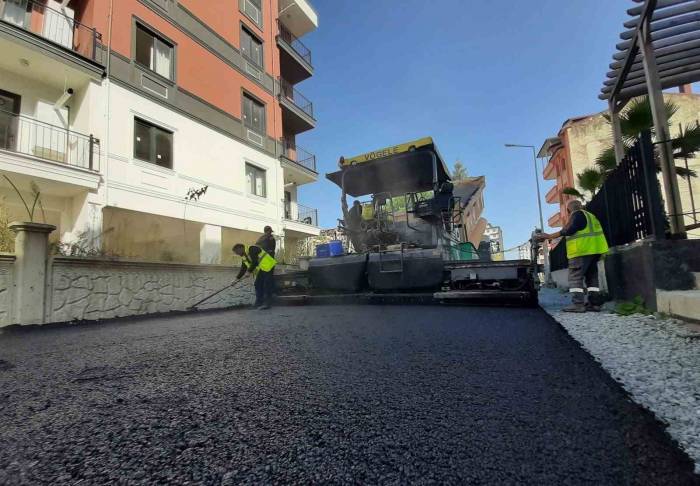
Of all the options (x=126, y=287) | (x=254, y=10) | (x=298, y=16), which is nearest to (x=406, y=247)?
(x=126, y=287)

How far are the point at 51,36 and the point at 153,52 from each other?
8.11ft

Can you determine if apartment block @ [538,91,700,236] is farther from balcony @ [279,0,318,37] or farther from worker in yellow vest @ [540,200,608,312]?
worker in yellow vest @ [540,200,608,312]

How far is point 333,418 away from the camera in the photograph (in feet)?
4.62

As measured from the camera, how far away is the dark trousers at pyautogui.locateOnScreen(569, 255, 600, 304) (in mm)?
4404

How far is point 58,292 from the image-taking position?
18.2ft

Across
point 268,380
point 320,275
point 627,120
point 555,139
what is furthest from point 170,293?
point 555,139

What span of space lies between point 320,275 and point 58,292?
427 cm

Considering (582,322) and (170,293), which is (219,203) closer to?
(170,293)

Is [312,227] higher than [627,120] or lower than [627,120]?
lower

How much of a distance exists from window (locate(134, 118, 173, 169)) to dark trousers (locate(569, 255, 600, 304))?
10.9 meters

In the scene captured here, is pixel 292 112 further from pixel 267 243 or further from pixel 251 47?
pixel 267 243

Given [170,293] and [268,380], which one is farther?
[170,293]

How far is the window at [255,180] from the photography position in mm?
13992

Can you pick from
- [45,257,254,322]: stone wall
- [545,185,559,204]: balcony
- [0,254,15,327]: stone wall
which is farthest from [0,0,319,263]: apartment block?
[545,185,559,204]: balcony
